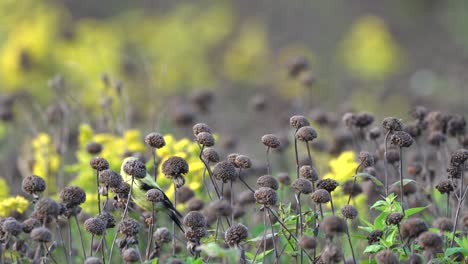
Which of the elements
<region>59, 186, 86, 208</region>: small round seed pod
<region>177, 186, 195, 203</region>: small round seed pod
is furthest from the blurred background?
<region>59, 186, 86, 208</region>: small round seed pod

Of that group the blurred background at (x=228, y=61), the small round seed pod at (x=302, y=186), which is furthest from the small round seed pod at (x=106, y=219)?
the blurred background at (x=228, y=61)

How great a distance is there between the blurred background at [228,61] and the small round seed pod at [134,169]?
1.73 m

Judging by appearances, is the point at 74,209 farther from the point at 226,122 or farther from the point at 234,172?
the point at 226,122

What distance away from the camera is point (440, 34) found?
1214 cm

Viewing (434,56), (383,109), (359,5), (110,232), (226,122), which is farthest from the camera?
(359,5)

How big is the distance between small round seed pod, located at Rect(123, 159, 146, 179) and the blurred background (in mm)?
1726

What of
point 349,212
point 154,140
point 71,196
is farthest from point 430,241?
point 71,196

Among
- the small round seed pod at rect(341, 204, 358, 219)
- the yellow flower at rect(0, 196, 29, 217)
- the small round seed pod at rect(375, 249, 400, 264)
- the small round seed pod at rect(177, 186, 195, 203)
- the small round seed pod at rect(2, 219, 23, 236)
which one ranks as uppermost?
the small round seed pod at rect(177, 186, 195, 203)

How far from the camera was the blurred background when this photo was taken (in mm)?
6496

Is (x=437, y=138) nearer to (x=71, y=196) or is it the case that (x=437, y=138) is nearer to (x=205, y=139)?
(x=205, y=139)

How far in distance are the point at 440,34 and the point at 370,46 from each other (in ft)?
9.80

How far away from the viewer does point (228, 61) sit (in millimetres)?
9844

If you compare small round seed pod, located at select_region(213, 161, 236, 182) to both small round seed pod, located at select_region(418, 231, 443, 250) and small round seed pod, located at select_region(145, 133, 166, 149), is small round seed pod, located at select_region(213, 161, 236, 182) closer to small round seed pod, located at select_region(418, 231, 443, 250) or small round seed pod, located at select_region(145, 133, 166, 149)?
small round seed pod, located at select_region(145, 133, 166, 149)

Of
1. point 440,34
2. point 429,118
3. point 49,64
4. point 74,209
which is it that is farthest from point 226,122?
point 74,209
